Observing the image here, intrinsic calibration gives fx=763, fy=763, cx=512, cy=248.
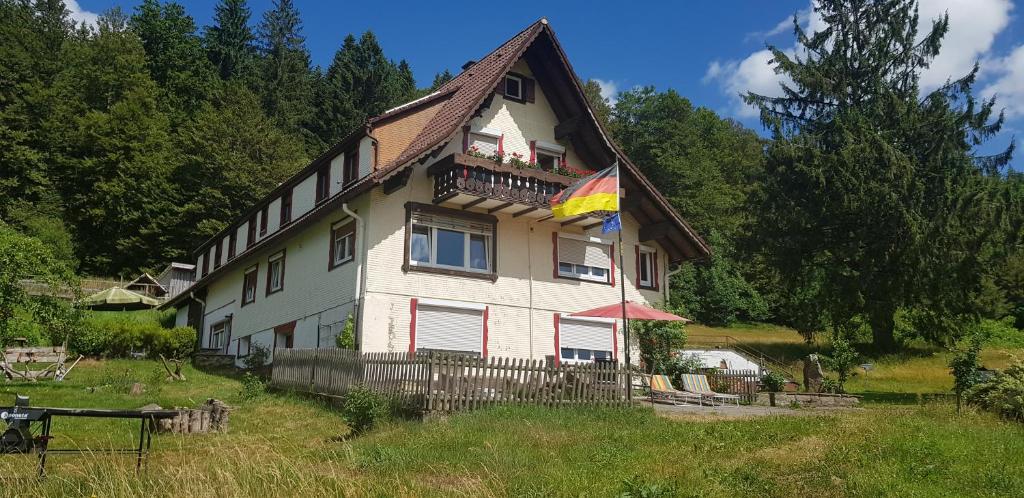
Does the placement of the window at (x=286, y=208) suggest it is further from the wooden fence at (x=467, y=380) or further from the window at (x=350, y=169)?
the wooden fence at (x=467, y=380)

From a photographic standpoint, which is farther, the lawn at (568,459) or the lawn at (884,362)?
the lawn at (884,362)

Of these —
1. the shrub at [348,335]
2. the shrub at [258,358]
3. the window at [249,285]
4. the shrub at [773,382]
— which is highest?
the window at [249,285]

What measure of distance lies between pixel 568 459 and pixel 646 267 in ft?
54.6

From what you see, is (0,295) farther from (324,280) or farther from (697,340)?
(697,340)

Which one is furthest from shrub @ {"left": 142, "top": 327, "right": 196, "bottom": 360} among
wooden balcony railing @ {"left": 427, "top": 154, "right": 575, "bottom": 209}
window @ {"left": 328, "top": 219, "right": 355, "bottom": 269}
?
wooden balcony railing @ {"left": 427, "top": 154, "right": 575, "bottom": 209}

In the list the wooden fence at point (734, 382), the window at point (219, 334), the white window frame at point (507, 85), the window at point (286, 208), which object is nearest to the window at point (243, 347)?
the window at point (219, 334)

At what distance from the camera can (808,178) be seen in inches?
1399

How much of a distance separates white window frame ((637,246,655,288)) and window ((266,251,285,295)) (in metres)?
12.0

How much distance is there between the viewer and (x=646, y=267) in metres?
26.1

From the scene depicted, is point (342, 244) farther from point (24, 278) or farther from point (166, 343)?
point (166, 343)

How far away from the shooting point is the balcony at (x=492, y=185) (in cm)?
2061

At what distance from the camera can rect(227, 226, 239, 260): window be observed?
108 ft

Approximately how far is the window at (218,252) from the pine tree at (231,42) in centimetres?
3781

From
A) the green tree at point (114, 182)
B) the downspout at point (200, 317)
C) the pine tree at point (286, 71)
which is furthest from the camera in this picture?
the pine tree at point (286, 71)
